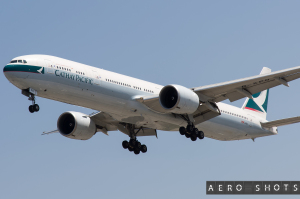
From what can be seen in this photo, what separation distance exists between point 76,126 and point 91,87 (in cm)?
746

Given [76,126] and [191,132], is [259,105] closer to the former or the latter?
[191,132]

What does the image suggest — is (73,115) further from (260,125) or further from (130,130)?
(260,125)

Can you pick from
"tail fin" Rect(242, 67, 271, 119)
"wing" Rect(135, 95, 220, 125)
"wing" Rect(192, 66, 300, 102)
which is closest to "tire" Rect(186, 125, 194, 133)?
"wing" Rect(135, 95, 220, 125)

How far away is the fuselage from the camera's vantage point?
1410 inches

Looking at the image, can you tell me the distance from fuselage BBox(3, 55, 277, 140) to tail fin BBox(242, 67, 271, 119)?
20.9ft

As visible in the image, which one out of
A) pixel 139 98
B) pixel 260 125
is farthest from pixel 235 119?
pixel 139 98

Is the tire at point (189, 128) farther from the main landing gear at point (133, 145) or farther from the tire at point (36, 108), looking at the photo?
the tire at point (36, 108)

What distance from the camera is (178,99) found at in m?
38.4

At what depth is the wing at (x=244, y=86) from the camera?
38250 mm

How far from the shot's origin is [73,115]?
44.2 metres

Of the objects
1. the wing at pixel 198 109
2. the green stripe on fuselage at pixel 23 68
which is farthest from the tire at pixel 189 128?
the green stripe on fuselage at pixel 23 68

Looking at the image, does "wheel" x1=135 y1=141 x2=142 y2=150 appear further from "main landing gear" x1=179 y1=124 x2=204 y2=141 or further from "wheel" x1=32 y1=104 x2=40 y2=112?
"wheel" x1=32 y1=104 x2=40 y2=112

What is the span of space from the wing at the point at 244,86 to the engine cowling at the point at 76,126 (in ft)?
31.5

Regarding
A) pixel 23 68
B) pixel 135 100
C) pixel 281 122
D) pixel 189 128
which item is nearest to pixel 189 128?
pixel 189 128
